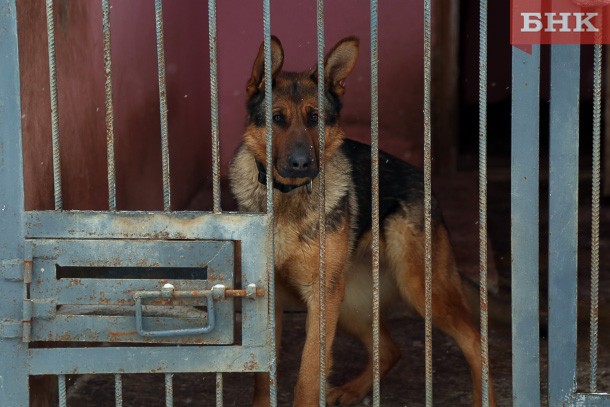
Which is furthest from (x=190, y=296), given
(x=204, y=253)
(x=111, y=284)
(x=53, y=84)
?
(x=53, y=84)

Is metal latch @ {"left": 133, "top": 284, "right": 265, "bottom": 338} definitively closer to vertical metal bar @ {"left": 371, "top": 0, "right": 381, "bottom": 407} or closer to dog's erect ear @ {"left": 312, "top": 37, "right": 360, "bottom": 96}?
vertical metal bar @ {"left": 371, "top": 0, "right": 381, "bottom": 407}

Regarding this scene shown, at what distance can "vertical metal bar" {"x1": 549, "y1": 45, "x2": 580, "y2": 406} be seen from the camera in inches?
143

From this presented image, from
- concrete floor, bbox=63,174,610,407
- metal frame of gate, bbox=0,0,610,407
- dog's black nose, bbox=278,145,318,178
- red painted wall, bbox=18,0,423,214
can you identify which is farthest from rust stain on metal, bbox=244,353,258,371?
concrete floor, bbox=63,174,610,407

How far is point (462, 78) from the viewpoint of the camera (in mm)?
13469

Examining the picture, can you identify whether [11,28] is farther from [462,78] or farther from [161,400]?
[462,78]

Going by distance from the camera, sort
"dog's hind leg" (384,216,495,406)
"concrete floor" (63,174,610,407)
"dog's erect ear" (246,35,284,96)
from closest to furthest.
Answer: "dog's erect ear" (246,35,284,96), "dog's hind leg" (384,216,495,406), "concrete floor" (63,174,610,407)

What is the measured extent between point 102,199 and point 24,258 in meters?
1.74

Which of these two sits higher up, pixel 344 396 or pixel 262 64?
pixel 262 64

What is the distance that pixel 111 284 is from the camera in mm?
3678

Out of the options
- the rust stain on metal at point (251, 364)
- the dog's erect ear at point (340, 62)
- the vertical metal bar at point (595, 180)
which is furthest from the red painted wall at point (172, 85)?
the vertical metal bar at point (595, 180)

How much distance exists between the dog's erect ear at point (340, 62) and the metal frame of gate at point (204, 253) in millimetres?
526

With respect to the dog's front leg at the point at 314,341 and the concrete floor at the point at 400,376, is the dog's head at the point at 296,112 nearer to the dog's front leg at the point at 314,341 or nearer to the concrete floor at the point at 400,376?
the dog's front leg at the point at 314,341

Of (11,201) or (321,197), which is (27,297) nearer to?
(11,201)

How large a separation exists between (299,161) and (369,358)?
1.54 m
